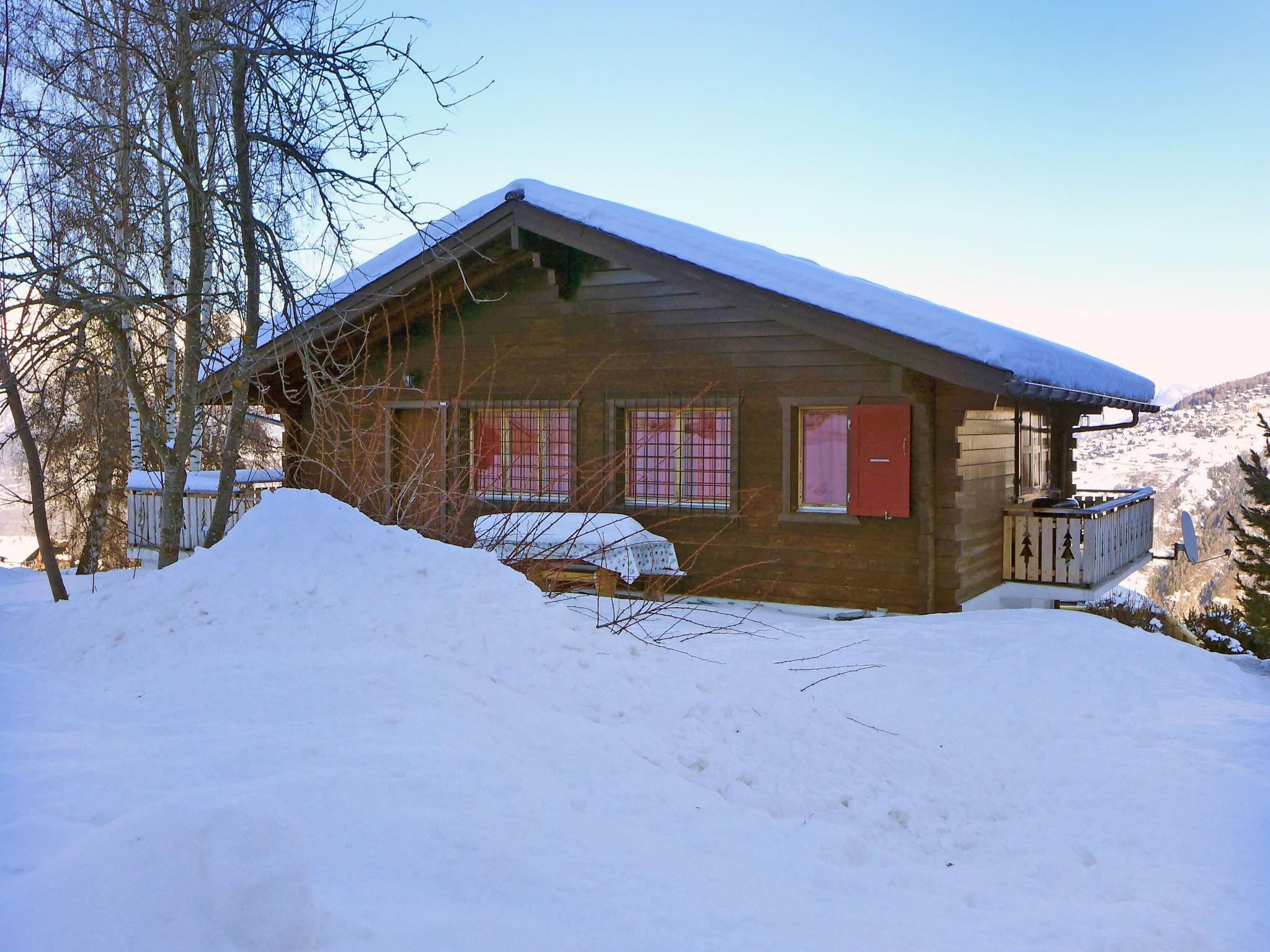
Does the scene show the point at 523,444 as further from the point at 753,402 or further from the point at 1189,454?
the point at 1189,454

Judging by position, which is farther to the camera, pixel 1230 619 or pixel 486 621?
pixel 1230 619

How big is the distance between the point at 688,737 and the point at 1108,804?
2.19 m

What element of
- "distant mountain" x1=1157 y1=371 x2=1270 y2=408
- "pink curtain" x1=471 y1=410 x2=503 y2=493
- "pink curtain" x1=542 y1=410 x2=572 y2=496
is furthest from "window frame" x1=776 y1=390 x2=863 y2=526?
"distant mountain" x1=1157 y1=371 x2=1270 y2=408

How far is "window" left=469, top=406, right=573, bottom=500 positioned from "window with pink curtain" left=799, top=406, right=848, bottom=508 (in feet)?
8.73

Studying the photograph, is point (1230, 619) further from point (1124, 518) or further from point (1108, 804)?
point (1108, 804)

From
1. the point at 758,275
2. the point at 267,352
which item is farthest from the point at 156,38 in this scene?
the point at 758,275

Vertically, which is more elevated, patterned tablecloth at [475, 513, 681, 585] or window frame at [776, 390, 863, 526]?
window frame at [776, 390, 863, 526]

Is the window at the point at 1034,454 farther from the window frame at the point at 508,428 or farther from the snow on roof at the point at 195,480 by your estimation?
the snow on roof at the point at 195,480

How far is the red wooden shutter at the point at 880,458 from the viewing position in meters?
8.98

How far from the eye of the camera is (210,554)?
4543mm

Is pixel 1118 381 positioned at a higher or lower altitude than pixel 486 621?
higher

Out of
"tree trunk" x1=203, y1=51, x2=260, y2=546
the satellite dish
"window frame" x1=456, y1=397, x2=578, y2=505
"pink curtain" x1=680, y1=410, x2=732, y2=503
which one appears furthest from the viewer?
the satellite dish

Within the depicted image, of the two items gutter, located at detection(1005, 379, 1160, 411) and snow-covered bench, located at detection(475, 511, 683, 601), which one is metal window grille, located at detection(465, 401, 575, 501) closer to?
snow-covered bench, located at detection(475, 511, 683, 601)

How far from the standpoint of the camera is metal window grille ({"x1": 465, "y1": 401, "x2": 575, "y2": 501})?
10.8 m
